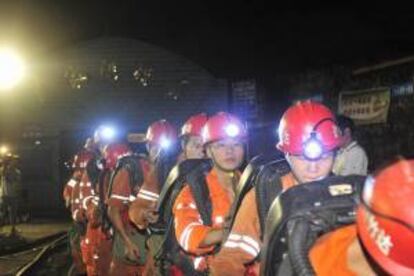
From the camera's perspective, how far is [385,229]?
7.18 ft

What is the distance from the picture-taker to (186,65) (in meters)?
27.3

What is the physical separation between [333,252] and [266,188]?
1.28 metres

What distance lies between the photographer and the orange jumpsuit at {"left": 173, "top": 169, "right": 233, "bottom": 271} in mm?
4688

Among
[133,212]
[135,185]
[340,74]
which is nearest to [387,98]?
[340,74]

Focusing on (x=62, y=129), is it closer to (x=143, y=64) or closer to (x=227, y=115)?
(x=143, y=64)

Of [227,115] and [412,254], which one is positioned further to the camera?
[227,115]

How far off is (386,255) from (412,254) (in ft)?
→ 0.26

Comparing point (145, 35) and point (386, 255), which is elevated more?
point (145, 35)

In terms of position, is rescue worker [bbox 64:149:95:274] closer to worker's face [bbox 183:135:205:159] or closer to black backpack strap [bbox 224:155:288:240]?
worker's face [bbox 183:135:205:159]

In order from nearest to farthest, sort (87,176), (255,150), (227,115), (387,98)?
(227,115) < (387,98) < (87,176) < (255,150)

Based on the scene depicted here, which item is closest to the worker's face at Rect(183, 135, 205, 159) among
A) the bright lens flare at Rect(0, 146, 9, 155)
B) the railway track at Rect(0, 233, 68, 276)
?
the railway track at Rect(0, 233, 68, 276)

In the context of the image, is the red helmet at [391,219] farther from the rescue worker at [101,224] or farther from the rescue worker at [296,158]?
the rescue worker at [101,224]

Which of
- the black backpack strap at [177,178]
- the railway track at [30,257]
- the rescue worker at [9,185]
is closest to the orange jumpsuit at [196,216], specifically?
the black backpack strap at [177,178]

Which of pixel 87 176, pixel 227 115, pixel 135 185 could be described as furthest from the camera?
pixel 87 176
